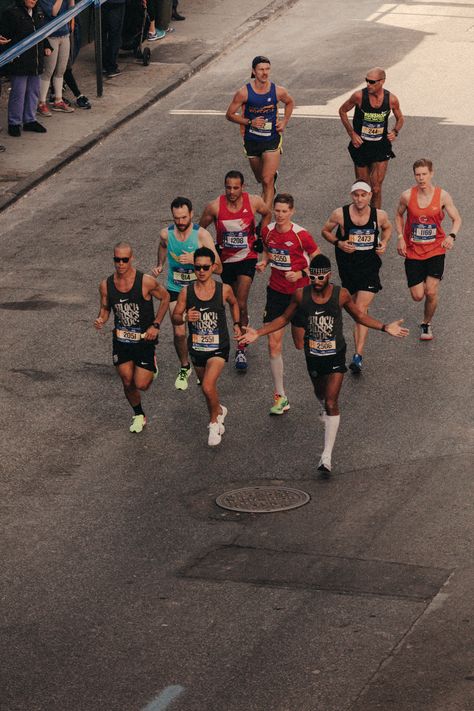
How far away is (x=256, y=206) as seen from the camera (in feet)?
49.4

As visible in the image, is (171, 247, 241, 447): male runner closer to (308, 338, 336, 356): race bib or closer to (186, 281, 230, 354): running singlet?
(186, 281, 230, 354): running singlet

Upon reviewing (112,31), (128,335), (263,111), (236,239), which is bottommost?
(128,335)

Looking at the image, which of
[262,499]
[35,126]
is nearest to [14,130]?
[35,126]

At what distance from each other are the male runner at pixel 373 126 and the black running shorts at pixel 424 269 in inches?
129

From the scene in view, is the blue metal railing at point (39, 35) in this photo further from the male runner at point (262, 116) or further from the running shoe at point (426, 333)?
the running shoe at point (426, 333)

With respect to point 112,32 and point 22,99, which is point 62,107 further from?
point 112,32

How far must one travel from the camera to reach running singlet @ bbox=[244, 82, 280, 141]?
18.6 m

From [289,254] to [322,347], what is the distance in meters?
1.65

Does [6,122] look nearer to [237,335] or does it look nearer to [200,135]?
[200,135]

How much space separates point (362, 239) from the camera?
583 inches

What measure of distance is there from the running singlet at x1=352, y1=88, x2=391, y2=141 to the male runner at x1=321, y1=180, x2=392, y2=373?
11.9 ft

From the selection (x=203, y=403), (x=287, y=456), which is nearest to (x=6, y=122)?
(x=203, y=403)

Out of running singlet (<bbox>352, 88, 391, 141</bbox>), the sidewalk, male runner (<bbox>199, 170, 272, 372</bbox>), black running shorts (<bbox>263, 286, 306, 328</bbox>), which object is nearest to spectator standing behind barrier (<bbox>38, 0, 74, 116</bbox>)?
the sidewalk

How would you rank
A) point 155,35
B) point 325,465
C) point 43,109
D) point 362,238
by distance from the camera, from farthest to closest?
point 155,35
point 43,109
point 362,238
point 325,465
